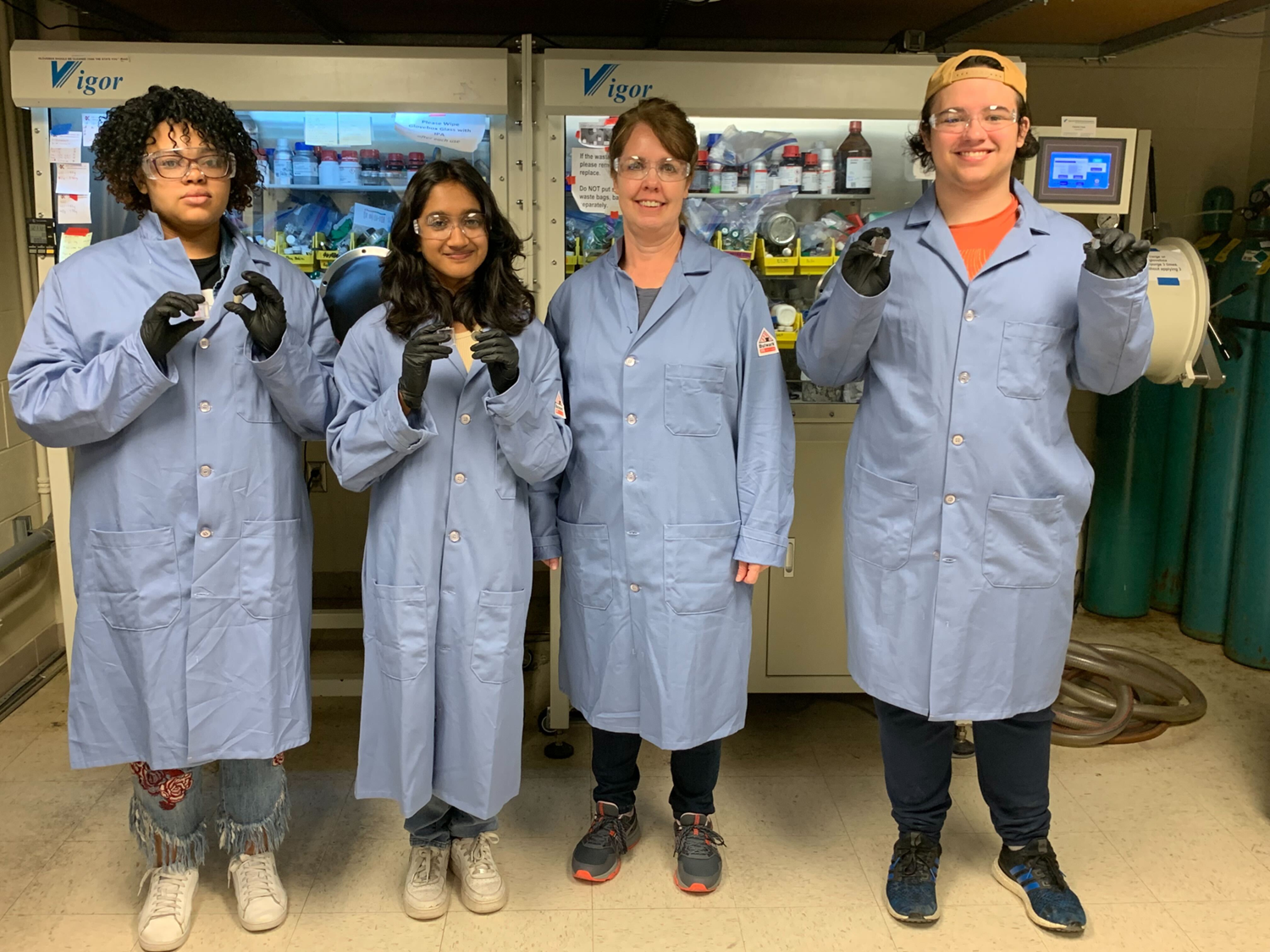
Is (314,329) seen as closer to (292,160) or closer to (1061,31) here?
(292,160)

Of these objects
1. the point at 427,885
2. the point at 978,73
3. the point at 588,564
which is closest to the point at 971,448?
the point at 978,73

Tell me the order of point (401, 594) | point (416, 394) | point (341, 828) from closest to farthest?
1. point (416, 394)
2. point (401, 594)
3. point (341, 828)

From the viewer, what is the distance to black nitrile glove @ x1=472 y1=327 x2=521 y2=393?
1804 mm

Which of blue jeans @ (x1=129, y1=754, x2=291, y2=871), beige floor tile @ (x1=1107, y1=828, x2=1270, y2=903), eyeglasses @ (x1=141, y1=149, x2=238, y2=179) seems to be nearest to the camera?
eyeglasses @ (x1=141, y1=149, x2=238, y2=179)

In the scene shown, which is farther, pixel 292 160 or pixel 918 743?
pixel 292 160

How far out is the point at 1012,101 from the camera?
6.24ft

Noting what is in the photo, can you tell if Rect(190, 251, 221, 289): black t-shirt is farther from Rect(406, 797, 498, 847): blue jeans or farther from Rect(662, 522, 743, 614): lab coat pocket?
Rect(406, 797, 498, 847): blue jeans

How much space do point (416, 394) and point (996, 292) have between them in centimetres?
112

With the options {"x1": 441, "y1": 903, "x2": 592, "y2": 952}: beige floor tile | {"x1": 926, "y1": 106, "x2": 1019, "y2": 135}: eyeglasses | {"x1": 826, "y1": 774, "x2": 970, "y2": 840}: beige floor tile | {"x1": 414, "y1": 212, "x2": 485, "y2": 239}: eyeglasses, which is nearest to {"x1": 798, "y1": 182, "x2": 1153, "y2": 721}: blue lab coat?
{"x1": 926, "y1": 106, "x2": 1019, "y2": 135}: eyeglasses

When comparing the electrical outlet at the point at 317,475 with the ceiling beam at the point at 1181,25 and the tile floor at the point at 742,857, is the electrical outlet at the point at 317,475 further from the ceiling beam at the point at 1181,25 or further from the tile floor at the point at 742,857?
the ceiling beam at the point at 1181,25

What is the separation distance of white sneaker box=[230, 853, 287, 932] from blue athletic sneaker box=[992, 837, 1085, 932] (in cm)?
162

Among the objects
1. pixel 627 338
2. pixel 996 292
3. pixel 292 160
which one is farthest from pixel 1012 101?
pixel 292 160

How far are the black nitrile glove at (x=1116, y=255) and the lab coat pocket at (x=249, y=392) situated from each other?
5.16 feet

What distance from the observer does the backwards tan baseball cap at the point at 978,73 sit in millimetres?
1905
